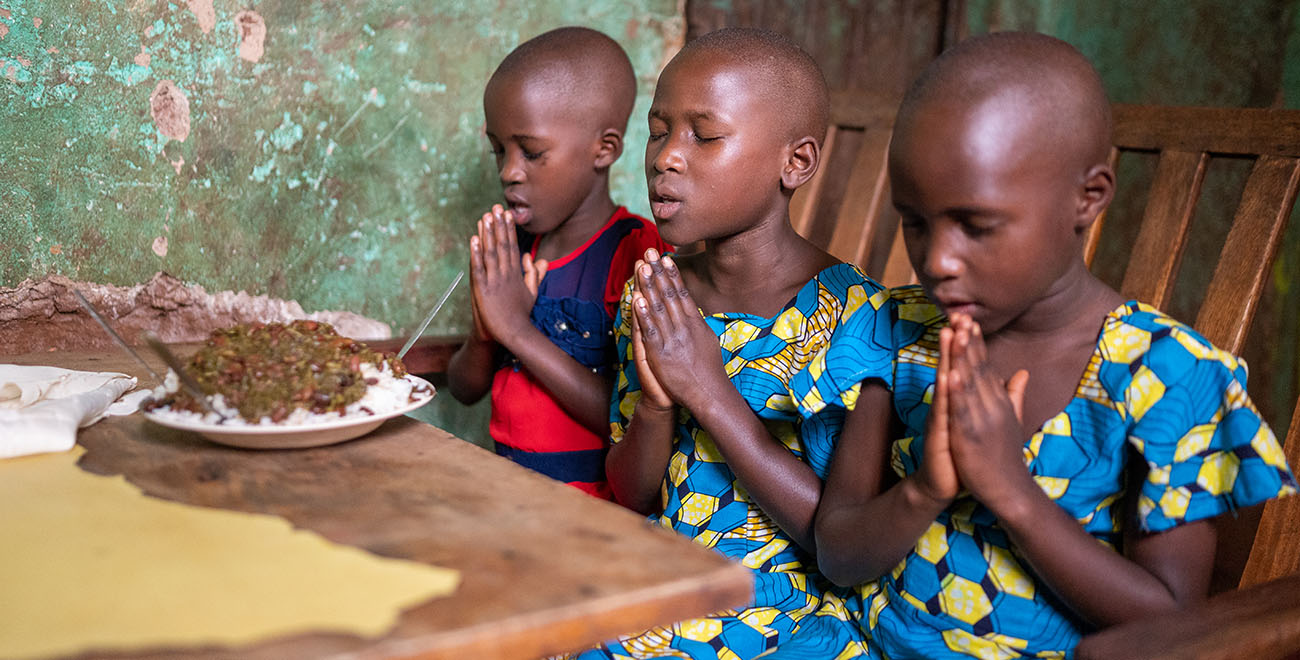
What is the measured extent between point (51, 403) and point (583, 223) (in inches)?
43.0

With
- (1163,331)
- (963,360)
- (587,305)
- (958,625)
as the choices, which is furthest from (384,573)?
(587,305)

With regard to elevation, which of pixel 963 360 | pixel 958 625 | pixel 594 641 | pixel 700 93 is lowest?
pixel 958 625

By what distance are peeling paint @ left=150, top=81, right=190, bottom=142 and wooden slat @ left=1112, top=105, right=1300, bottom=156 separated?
6.20 ft

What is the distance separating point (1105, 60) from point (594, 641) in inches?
113

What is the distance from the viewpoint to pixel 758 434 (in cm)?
155

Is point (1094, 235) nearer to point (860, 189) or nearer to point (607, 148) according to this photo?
point (860, 189)

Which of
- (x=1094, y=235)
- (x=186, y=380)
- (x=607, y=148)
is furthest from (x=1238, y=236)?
(x=186, y=380)

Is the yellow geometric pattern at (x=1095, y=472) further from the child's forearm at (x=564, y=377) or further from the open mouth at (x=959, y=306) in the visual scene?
the child's forearm at (x=564, y=377)

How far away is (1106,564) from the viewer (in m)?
1.17

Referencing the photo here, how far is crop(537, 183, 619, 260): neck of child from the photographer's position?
7.23ft

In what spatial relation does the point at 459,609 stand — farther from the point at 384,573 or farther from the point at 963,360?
the point at 963,360

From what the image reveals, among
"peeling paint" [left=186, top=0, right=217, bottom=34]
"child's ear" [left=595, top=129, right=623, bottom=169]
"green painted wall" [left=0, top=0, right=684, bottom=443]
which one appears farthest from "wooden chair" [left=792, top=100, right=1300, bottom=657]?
"peeling paint" [left=186, top=0, right=217, bottom=34]

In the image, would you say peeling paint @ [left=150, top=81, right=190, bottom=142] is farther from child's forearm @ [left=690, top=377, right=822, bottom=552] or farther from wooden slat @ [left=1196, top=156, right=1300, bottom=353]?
wooden slat @ [left=1196, top=156, right=1300, bottom=353]

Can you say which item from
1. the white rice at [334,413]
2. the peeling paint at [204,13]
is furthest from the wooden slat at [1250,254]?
the peeling paint at [204,13]
